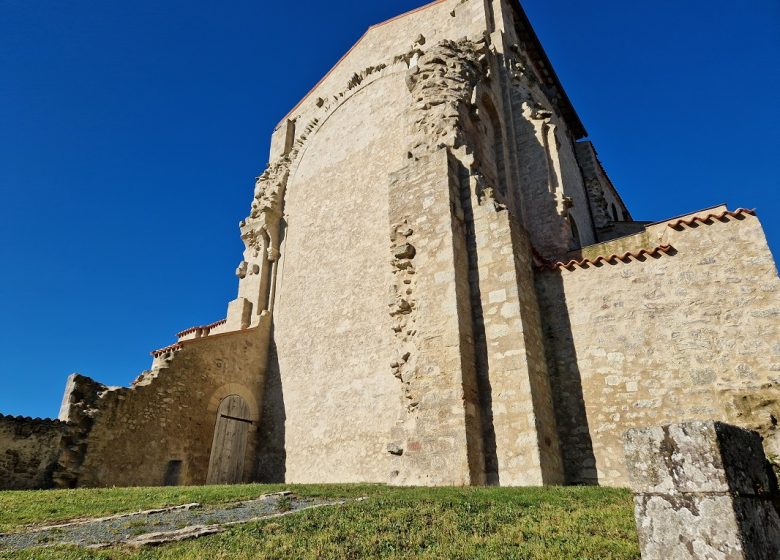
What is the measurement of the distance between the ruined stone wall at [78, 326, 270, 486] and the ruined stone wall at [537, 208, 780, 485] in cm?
767

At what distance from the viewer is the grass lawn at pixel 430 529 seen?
350cm

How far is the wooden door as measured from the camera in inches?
461

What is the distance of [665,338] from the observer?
7.24 meters

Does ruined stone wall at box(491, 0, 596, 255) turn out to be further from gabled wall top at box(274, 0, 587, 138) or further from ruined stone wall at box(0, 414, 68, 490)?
ruined stone wall at box(0, 414, 68, 490)

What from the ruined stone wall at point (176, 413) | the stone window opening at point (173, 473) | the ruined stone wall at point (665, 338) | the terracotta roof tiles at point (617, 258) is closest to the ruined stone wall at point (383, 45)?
the ruined stone wall at point (176, 413)

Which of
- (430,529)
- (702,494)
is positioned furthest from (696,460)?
(430,529)

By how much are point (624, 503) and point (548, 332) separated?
3.85 meters

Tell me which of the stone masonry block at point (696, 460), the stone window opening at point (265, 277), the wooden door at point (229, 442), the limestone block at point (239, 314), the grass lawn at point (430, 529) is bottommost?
the grass lawn at point (430, 529)

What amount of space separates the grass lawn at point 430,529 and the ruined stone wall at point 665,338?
1.87 metres

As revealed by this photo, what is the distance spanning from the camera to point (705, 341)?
→ 22.8ft

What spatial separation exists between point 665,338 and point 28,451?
1173cm

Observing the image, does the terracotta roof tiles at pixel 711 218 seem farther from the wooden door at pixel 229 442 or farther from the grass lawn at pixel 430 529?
the wooden door at pixel 229 442

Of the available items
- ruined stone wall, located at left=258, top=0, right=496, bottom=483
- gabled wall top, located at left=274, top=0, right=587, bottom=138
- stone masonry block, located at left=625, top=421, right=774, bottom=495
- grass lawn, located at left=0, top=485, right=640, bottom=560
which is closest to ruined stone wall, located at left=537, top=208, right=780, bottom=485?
grass lawn, located at left=0, top=485, right=640, bottom=560

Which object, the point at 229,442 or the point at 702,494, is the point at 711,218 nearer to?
the point at 702,494
